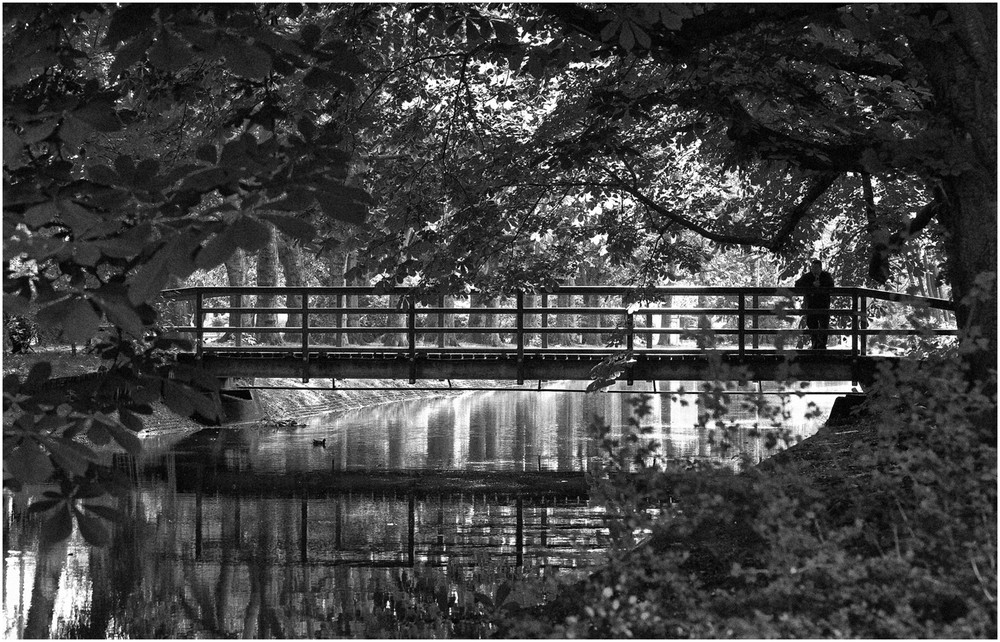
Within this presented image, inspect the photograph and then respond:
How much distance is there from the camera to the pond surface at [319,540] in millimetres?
6699

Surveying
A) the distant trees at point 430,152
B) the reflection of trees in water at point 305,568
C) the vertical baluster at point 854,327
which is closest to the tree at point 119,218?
the distant trees at point 430,152

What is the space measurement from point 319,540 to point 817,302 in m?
10.1

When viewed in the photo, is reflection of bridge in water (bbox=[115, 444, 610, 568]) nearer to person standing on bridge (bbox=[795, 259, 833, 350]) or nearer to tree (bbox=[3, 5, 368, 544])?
tree (bbox=[3, 5, 368, 544])

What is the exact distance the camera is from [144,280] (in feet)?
10.1

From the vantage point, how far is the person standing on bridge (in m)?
16.3

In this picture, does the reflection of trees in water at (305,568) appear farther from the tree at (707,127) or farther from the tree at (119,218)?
the tree at (119,218)

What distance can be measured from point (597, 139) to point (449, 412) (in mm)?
16661

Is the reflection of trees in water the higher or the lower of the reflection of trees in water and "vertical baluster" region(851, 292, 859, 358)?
the lower

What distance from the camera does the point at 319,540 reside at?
31.1ft

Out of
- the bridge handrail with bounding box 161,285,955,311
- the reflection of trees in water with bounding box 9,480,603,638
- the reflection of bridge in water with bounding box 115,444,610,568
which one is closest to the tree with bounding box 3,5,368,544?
the reflection of trees in water with bounding box 9,480,603,638

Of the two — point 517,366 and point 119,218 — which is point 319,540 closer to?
point 119,218

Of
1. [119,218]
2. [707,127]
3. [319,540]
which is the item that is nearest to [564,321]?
[707,127]

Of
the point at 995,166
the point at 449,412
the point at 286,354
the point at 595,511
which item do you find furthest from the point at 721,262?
the point at 995,166

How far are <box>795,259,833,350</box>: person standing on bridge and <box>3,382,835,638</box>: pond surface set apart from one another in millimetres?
1977
